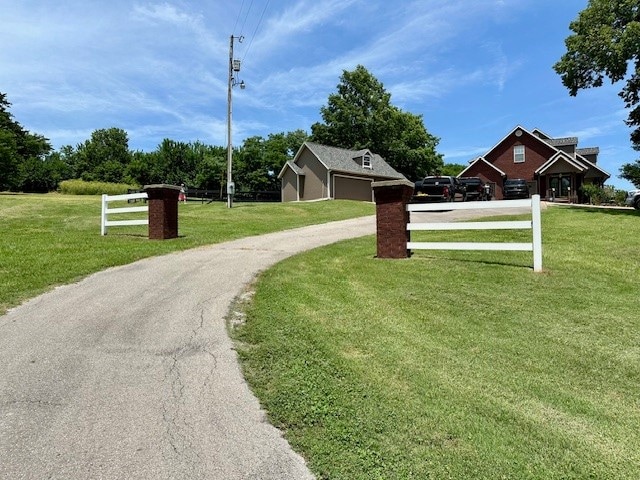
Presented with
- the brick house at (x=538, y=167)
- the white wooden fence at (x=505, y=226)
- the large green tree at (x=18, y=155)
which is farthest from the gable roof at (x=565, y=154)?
the large green tree at (x=18, y=155)

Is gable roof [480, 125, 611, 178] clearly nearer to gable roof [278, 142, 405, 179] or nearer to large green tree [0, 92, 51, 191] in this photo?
gable roof [278, 142, 405, 179]

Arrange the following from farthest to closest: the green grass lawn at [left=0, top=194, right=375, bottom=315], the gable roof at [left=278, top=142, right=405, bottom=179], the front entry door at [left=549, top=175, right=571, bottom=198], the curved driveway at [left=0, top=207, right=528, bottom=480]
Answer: the front entry door at [left=549, top=175, right=571, bottom=198], the gable roof at [left=278, top=142, right=405, bottom=179], the green grass lawn at [left=0, top=194, right=375, bottom=315], the curved driveway at [left=0, top=207, right=528, bottom=480]

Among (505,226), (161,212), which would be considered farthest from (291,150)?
(505,226)

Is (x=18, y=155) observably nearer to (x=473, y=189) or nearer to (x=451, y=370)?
(x=473, y=189)

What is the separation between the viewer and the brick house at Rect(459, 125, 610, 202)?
1475 inches

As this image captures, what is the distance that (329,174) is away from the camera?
120 feet

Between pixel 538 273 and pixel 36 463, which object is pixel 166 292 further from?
pixel 538 273

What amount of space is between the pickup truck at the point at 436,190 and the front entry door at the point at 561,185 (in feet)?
63.6

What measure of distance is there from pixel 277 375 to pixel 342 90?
5701cm

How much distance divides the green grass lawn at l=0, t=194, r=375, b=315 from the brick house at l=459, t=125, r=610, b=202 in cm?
2329

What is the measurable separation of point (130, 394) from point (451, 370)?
259 cm

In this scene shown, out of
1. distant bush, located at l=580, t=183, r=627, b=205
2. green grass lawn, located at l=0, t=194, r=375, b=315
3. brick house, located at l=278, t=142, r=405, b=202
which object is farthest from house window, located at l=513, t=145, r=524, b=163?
green grass lawn, located at l=0, t=194, r=375, b=315

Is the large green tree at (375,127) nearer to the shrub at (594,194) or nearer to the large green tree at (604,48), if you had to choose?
the shrub at (594,194)

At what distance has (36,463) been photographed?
8.52 ft
